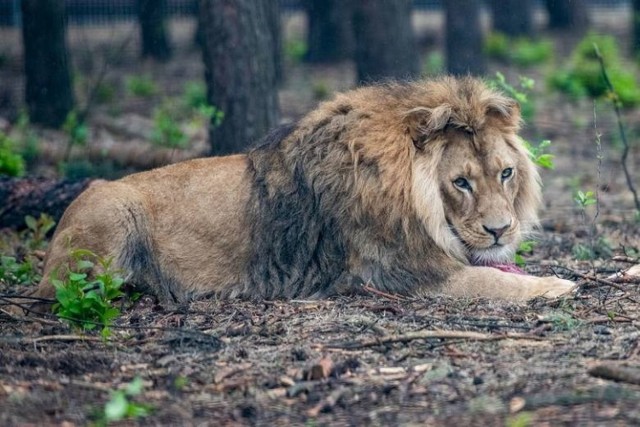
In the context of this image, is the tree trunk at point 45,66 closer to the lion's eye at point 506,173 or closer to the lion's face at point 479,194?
the lion's face at point 479,194

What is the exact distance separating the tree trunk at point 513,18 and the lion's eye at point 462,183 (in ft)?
47.6

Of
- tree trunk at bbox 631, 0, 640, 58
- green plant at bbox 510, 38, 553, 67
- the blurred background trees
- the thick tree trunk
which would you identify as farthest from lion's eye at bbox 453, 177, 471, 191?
green plant at bbox 510, 38, 553, 67

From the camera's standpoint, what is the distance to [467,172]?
18.9 feet

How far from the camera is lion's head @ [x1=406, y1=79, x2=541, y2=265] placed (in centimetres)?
575

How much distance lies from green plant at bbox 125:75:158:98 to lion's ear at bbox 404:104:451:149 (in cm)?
973

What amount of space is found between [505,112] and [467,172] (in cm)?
44

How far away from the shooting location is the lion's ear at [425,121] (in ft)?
18.9

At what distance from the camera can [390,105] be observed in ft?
19.8

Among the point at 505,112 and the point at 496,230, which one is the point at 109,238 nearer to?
the point at 496,230

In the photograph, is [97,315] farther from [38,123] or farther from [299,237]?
[38,123]

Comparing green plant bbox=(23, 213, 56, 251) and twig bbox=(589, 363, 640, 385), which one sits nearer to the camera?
twig bbox=(589, 363, 640, 385)

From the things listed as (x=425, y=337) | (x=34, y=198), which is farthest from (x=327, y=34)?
(x=425, y=337)

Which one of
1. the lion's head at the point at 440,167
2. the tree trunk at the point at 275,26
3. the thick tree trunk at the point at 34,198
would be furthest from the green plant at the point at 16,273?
the tree trunk at the point at 275,26

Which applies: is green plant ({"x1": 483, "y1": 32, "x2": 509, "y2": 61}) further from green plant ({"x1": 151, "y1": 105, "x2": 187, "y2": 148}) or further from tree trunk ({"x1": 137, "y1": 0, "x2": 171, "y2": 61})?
green plant ({"x1": 151, "y1": 105, "x2": 187, "y2": 148})
